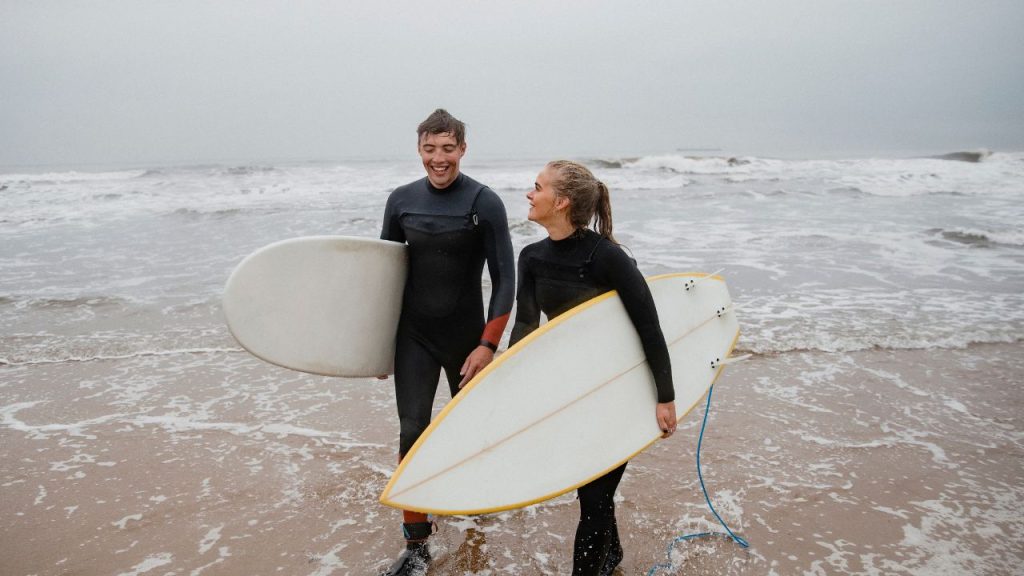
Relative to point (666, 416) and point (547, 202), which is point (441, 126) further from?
point (666, 416)

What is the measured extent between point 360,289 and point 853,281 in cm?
680

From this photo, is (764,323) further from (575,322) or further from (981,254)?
(981,254)

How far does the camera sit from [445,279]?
2441 millimetres

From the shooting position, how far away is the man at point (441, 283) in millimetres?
2320

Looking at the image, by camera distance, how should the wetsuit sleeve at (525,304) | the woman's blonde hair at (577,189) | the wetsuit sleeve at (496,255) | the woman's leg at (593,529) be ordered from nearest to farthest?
the woman's blonde hair at (577,189) → the woman's leg at (593,529) → the wetsuit sleeve at (525,304) → the wetsuit sleeve at (496,255)

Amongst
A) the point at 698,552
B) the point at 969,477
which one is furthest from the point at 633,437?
the point at 969,477

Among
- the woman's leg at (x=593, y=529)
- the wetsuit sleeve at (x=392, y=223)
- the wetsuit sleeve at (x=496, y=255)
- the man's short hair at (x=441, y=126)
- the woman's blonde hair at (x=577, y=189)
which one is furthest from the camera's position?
the wetsuit sleeve at (x=392, y=223)

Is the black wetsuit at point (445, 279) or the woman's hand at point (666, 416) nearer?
the woman's hand at point (666, 416)

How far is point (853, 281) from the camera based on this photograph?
24.5ft

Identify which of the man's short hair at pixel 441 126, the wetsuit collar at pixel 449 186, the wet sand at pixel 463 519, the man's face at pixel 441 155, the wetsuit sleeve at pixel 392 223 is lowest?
the wet sand at pixel 463 519

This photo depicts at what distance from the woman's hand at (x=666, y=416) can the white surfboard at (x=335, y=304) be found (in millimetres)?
1204

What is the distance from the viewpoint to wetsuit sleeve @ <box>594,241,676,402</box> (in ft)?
6.30

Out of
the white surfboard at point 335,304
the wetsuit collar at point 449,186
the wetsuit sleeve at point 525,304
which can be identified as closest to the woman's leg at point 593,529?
the wetsuit sleeve at point 525,304

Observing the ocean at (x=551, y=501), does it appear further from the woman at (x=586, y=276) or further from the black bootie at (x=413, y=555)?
the woman at (x=586, y=276)
